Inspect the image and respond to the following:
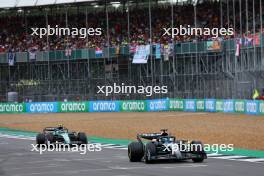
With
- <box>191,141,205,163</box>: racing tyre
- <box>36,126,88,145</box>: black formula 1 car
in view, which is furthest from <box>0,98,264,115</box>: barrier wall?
<box>191,141,205,163</box>: racing tyre

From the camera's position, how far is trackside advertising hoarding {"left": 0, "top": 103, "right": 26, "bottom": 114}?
2697 inches

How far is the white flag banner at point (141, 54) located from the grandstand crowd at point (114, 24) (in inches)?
64.5

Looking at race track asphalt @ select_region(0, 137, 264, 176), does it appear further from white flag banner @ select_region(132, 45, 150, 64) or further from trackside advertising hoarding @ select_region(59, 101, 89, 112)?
trackside advertising hoarding @ select_region(59, 101, 89, 112)

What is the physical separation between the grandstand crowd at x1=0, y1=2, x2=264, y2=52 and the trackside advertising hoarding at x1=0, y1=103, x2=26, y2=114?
18.5 ft

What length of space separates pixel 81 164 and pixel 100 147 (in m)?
8.04

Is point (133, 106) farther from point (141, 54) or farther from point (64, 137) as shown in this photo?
point (64, 137)

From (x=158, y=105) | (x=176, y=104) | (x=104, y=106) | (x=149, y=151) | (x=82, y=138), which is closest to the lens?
(x=149, y=151)

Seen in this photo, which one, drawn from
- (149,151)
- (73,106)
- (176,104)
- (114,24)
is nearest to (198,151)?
(149,151)

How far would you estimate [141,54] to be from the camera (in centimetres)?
6394

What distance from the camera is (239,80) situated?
5338 centimetres

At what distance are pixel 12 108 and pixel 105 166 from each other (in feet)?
167

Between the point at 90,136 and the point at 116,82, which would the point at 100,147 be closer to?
→ the point at 90,136

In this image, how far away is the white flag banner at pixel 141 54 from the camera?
6341 cm

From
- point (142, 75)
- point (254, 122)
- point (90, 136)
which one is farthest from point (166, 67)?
point (90, 136)
